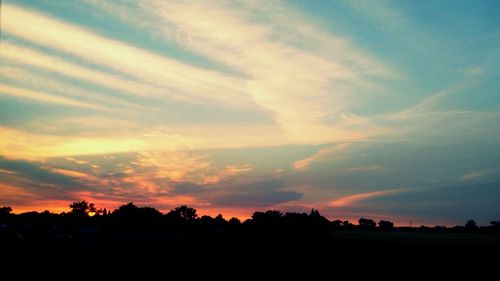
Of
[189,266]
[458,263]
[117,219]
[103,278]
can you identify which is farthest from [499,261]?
[117,219]

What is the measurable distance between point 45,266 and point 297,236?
41.8 m

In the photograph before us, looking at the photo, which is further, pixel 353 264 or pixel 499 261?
pixel 499 261

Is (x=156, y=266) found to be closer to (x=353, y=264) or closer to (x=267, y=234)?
(x=353, y=264)

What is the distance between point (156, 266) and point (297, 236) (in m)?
36.9

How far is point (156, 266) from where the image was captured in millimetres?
29016

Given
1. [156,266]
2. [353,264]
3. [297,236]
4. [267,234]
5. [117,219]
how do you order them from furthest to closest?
1. [117,219]
2. [267,234]
3. [297,236]
4. [353,264]
5. [156,266]

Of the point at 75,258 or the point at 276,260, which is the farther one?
the point at 276,260

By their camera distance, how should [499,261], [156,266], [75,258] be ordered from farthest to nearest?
[499,261]
[75,258]
[156,266]

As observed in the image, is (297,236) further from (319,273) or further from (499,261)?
(319,273)

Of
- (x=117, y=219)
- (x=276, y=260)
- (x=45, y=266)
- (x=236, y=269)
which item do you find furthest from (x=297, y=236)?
(x=117, y=219)

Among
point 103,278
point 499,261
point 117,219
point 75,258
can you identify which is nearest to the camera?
point 103,278

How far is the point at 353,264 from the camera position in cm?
3438

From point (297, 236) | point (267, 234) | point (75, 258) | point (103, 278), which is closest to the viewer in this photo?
point (103, 278)

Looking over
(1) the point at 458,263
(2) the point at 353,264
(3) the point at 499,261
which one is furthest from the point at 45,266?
(3) the point at 499,261
